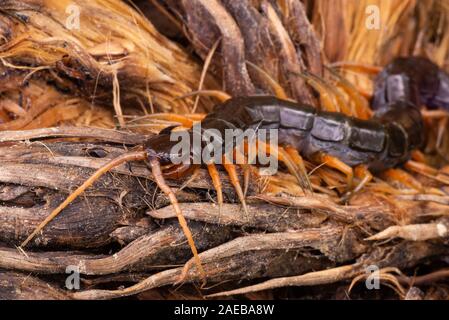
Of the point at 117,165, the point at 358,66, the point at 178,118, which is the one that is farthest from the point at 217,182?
the point at 358,66

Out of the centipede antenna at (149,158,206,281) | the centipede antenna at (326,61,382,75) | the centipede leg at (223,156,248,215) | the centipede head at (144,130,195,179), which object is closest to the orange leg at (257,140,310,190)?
the centipede leg at (223,156,248,215)

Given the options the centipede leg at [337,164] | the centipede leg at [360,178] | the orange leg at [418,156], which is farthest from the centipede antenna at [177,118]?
the orange leg at [418,156]

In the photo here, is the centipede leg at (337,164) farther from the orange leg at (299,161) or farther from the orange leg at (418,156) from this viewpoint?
the orange leg at (418,156)

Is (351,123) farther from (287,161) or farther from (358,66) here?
(358,66)

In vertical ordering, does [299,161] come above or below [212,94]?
below

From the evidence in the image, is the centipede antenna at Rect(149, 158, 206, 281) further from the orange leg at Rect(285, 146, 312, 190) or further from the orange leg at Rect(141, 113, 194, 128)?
the orange leg at Rect(285, 146, 312, 190)

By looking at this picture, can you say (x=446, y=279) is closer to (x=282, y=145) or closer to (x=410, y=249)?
(x=410, y=249)

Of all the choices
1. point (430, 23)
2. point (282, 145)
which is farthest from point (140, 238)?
point (430, 23)
